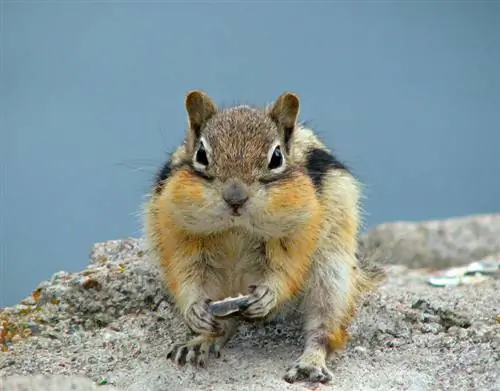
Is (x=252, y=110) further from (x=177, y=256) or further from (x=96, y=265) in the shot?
(x=96, y=265)

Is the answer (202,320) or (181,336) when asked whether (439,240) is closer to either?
(181,336)

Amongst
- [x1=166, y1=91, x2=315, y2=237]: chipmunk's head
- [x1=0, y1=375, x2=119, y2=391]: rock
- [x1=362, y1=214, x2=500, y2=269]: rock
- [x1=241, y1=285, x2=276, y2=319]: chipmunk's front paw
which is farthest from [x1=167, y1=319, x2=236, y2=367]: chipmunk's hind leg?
[x1=362, y1=214, x2=500, y2=269]: rock

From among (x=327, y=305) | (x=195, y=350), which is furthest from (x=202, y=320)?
(x=327, y=305)

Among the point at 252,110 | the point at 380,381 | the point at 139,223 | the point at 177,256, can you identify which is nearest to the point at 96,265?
the point at 139,223

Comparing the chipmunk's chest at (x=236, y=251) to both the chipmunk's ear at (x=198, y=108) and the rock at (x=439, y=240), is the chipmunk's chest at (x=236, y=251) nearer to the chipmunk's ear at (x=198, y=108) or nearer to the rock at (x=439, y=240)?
the chipmunk's ear at (x=198, y=108)

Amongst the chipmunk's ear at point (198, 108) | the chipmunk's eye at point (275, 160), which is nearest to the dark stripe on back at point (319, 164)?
the chipmunk's eye at point (275, 160)

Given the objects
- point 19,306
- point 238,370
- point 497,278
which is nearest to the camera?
point 238,370
